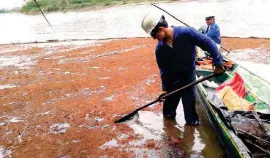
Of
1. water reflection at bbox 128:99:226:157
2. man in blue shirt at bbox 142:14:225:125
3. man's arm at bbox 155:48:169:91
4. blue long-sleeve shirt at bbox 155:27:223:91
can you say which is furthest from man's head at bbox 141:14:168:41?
water reflection at bbox 128:99:226:157

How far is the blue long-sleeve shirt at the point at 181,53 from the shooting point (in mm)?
4145

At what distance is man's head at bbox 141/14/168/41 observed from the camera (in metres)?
3.97

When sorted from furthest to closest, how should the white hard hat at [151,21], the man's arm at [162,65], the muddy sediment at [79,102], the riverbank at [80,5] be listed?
the riverbank at [80,5] < the muddy sediment at [79,102] < the man's arm at [162,65] < the white hard hat at [151,21]

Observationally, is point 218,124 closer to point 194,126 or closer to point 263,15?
point 194,126

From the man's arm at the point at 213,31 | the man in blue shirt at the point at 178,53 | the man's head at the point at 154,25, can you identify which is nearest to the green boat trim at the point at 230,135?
the man in blue shirt at the point at 178,53

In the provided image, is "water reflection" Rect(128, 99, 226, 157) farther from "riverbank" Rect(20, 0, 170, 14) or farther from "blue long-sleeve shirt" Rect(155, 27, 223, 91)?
"riverbank" Rect(20, 0, 170, 14)

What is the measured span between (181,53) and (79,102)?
3.56 metres

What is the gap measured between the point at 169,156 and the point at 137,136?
3.11 feet

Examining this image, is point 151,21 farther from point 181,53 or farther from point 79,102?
point 79,102

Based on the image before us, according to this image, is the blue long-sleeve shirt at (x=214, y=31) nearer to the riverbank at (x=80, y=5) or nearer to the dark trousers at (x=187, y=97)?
the dark trousers at (x=187, y=97)

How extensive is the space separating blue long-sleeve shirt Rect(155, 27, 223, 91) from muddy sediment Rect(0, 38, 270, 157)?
1229 mm

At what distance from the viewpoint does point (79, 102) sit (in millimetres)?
7082

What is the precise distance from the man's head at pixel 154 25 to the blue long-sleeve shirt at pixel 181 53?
0.88ft

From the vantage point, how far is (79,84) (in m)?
8.55
